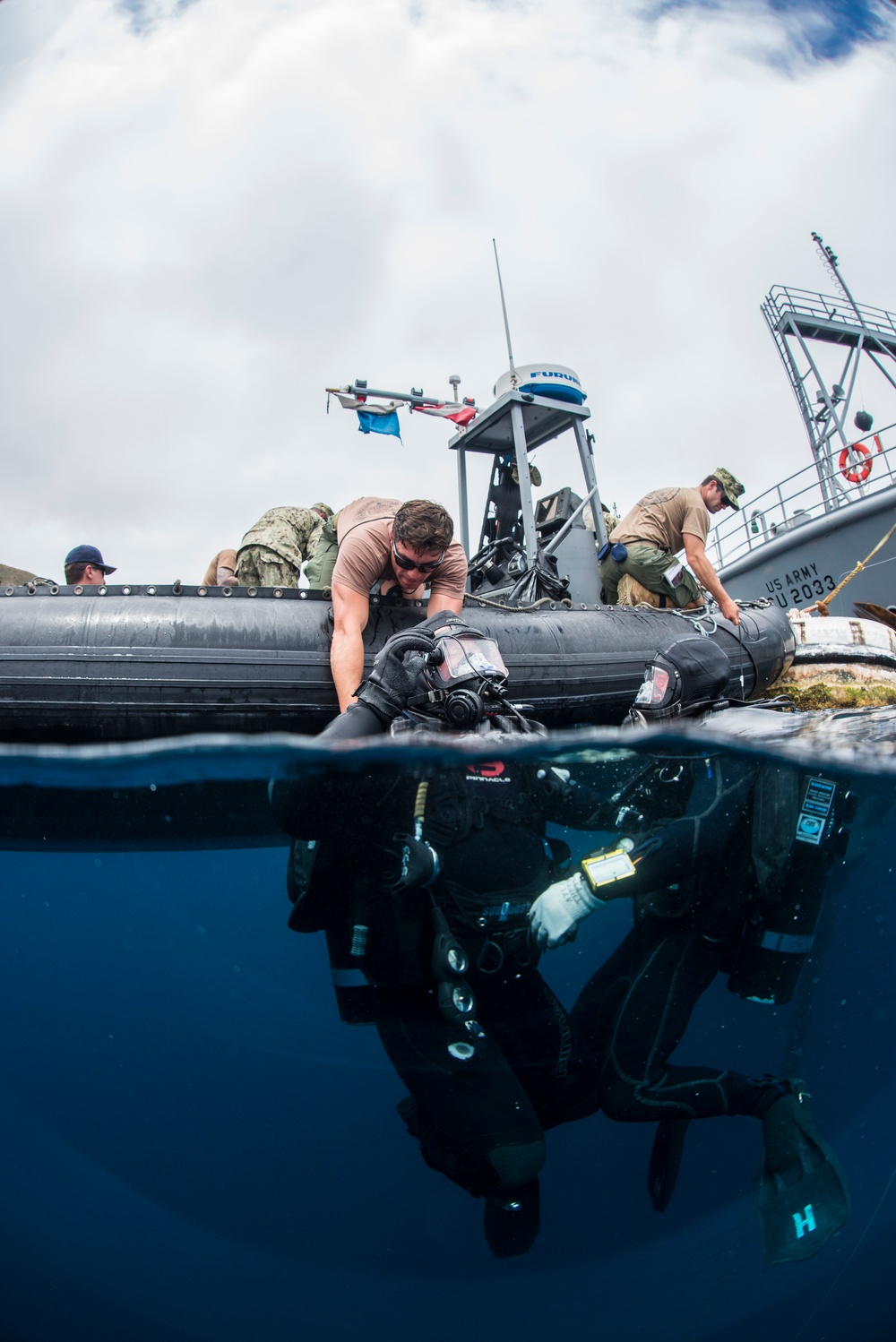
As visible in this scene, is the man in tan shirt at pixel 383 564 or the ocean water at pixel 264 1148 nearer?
the ocean water at pixel 264 1148

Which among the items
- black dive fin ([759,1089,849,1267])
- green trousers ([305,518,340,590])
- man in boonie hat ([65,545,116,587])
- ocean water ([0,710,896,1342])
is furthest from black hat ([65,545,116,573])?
black dive fin ([759,1089,849,1267])

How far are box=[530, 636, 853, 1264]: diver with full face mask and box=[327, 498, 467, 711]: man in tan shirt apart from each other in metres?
1.65

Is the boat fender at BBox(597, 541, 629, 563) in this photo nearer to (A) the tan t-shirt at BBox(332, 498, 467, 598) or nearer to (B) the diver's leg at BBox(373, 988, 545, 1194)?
(A) the tan t-shirt at BBox(332, 498, 467, 598)

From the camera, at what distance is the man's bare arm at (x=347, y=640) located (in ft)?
12.1

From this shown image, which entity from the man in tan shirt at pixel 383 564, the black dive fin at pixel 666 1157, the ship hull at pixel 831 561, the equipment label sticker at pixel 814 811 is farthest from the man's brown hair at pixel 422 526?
the ship hull at pixel 831 561

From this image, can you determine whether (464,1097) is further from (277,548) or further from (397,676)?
(277,548)

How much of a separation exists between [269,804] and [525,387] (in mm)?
7195

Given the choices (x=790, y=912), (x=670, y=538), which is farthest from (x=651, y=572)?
(x=790, y=912)

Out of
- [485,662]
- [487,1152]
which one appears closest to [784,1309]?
[487,1152]

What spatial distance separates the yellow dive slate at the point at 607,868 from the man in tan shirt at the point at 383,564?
1669mm

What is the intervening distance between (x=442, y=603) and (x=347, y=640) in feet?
2.17

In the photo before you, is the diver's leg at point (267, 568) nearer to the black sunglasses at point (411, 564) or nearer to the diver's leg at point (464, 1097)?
the black sunglasses at point (411, 564)

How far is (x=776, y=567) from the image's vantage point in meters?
11.4

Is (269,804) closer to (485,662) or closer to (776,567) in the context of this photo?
(485,662)
